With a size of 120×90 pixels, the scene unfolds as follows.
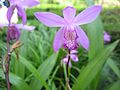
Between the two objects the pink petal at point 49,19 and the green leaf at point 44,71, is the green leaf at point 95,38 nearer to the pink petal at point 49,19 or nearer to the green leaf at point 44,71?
the green leaf at point 44,71

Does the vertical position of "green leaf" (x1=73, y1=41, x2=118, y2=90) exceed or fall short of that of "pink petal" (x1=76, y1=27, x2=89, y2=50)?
it falls short

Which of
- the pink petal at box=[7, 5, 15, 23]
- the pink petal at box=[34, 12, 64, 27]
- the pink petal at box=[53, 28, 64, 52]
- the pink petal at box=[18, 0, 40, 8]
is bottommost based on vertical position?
the pink petal at box=[53, 28, 64, 52]

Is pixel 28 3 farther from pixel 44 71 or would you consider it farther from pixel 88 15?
pixel 44 71

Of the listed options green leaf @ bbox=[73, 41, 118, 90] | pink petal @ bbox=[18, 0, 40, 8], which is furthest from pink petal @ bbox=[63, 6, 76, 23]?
green leaf @ bbox=[73, 41, 118, 90]

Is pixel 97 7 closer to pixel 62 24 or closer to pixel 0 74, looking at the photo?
pixel 62 24

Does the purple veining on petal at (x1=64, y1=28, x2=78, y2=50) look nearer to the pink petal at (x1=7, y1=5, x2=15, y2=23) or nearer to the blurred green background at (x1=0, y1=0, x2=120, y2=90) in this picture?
the pink petal at (x1=7, y1=5, x2=15, y2=23)

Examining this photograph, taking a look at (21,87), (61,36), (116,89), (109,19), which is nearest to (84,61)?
(116,89)

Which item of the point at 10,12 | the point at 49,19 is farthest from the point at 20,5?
the point at 49,19

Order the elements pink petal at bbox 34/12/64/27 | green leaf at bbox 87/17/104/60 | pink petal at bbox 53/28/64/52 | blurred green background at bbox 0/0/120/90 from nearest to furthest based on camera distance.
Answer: pink petal at bbox 34/12/64/27 < pink petal at bbox 53/28/64/52 < blurred green background at bbox 0/0/120/90 < green leaf at bbox 87/17/104/60
